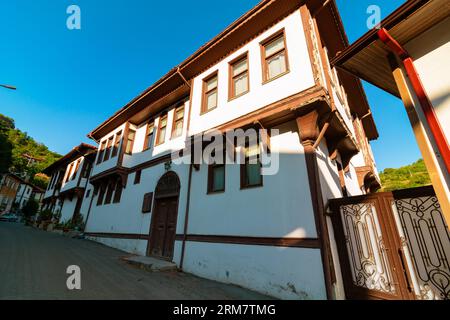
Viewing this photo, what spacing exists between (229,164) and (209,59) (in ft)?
14.9

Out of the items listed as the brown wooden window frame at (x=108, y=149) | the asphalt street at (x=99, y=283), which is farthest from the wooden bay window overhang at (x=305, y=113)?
the brown wooden window frame at (x=108, y=149)

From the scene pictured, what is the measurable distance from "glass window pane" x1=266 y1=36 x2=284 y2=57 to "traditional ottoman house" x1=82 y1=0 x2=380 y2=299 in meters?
0.04

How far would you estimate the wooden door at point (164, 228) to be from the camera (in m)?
7.43

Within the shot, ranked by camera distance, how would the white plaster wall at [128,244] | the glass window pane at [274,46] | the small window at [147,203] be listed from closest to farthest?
the glass window pane at [274,46] < the white plaster wall at [128,244] < the small window at [147,203]

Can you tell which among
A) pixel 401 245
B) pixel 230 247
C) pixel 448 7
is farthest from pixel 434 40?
pixel 230 247

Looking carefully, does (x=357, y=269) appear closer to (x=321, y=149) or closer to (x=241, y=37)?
(x=321, y=149)

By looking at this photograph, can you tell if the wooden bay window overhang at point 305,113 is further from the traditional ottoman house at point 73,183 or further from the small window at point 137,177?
the traditional ottoman house at point 73,183

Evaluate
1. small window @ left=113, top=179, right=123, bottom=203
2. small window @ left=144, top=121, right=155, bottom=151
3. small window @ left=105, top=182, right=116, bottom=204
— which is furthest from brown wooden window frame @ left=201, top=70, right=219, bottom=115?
small window @ left=105, top=182, right=116, bottom=204

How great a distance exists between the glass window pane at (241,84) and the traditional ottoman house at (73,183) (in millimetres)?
13600

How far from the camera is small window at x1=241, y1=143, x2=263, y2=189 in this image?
5.61 metres

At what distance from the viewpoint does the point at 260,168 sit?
5547 millimetres

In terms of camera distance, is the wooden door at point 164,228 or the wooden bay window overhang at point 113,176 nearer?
the wooden door at point 164,228

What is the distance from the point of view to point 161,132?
Answer: 10125mm

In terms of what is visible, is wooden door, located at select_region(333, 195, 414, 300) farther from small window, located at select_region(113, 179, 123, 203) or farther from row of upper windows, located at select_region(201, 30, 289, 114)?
small window, located at select_region(113, 179, 123, 203)
